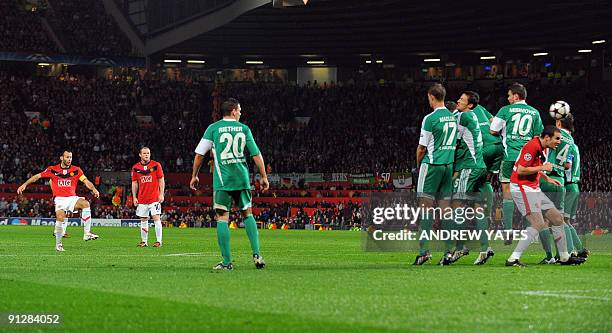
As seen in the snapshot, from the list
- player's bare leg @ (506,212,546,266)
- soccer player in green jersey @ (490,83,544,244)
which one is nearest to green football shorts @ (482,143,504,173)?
soccer player in green jersey @ (490,83,544,244)

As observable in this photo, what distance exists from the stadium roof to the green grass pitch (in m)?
38.9

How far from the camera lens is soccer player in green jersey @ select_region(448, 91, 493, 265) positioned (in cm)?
1579

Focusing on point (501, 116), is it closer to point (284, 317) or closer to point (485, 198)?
point (485, 198)

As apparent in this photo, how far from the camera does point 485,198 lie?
1669 cm

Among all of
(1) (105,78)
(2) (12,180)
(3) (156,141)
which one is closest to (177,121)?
(3) (156,141)

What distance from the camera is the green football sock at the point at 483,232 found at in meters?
15.7

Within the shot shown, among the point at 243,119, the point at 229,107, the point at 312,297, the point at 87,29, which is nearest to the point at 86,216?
the point at 229,107

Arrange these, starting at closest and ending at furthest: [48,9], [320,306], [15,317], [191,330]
Answer: [191,330] < [15,317] < [320,306] < [48,9]

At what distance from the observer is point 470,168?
53.4ft

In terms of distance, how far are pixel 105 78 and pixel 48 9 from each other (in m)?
7.40

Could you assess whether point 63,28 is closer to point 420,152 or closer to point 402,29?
point 402,29

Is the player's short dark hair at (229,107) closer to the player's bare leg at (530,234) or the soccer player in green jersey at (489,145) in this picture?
the player's bare leg at (530,234)

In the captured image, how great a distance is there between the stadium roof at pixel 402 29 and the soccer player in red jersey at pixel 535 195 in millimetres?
37422

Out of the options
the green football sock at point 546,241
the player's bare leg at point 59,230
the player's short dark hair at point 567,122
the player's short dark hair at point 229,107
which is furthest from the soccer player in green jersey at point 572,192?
the player's bare leg at point 59,230
